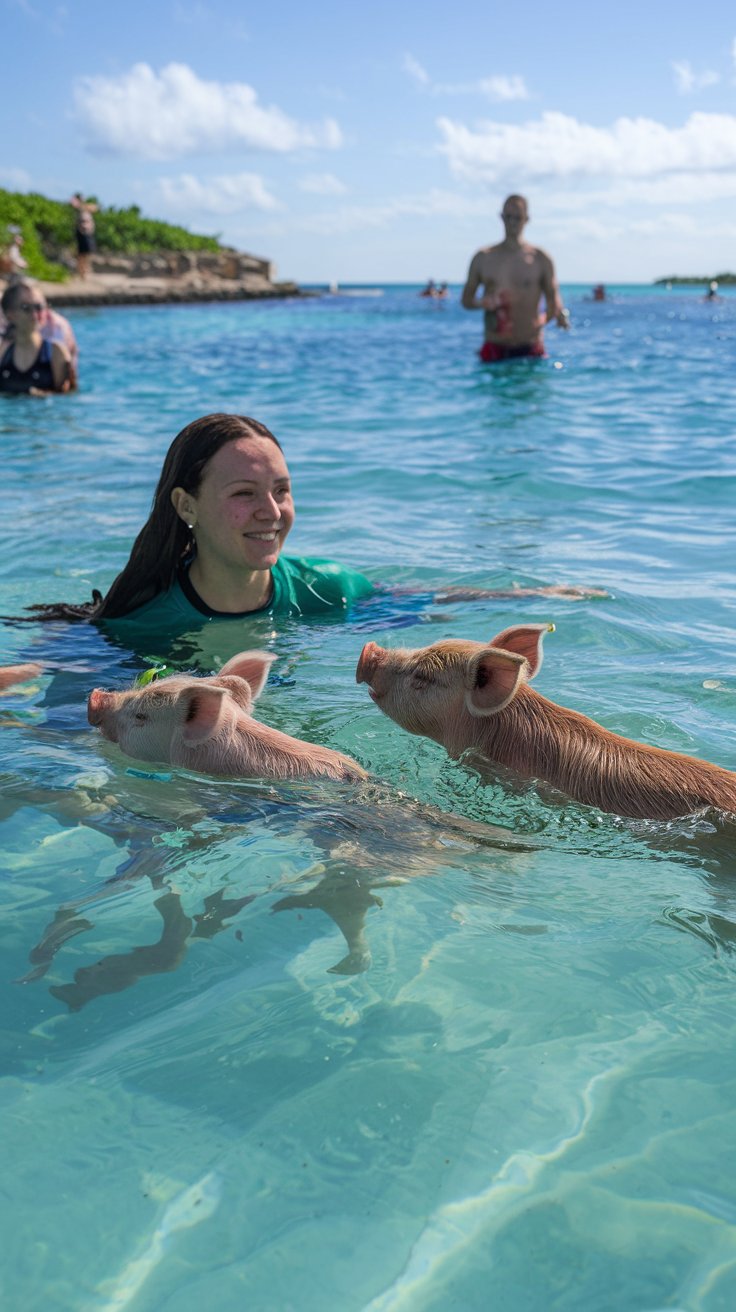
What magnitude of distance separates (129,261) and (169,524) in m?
64.2

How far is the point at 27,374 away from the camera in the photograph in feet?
59.1

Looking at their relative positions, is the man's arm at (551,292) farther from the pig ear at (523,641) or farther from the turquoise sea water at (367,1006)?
the pig ear at (523,641)

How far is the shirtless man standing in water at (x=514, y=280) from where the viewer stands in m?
19.1

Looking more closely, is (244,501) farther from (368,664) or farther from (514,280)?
(514,280)

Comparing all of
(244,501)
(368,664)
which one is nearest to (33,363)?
(244,501)

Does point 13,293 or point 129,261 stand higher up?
point 129,261

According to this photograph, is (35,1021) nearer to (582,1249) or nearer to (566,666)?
(582,1249)

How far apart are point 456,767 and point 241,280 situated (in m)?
75.4

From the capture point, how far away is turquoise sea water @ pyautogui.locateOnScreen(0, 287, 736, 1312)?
2578 millimetres

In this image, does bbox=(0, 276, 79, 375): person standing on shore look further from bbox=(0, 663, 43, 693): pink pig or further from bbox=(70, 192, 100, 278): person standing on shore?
bbox=(70, 192, 100, 278): person standing on shore

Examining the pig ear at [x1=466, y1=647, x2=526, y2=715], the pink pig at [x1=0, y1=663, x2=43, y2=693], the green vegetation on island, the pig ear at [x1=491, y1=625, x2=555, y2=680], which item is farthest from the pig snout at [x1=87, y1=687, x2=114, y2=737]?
the green vegetation on island

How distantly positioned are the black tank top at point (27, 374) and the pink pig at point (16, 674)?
1294 cm

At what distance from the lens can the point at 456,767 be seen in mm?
4883

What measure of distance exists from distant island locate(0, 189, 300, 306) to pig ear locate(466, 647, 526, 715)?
49415 millimetres
